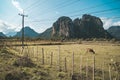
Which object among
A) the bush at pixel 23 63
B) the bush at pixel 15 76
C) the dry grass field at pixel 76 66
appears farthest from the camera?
the bush at pixel 23 63

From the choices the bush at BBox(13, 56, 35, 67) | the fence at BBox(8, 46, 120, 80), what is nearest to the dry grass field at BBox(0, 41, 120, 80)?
the fence at BBox(8, 46, 120, 80)

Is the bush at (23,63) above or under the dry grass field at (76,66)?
above

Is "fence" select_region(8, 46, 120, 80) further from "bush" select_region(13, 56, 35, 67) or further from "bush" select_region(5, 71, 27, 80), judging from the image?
"bush" select_region(5, 71, 27, 80)

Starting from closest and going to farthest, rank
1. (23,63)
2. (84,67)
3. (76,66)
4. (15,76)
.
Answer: (15,76) → (84,67) → (23,63) → (76,66)

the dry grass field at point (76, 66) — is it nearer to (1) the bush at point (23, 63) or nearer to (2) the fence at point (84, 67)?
(2) the fence at point (84, 67)

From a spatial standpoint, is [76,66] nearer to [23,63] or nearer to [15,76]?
[23,63]

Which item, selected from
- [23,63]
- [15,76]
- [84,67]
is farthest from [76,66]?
[15,76]

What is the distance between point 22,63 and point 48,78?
694 cm

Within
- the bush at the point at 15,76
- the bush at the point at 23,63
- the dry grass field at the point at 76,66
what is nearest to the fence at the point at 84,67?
the dry grass field at the point at 76,66

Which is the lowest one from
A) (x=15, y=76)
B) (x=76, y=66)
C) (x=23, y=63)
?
(x=76, y=66)

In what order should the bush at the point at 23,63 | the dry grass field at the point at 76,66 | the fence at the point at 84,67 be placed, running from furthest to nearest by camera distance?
the bush at the point at 23,63 → the dry grass field at the point at 76,66 → the fence at the point at 84,67

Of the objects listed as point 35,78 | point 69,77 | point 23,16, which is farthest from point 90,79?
point 23,16

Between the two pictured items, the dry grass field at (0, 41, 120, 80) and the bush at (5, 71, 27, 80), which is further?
the dry grass field at (0, 41, 120, 80)

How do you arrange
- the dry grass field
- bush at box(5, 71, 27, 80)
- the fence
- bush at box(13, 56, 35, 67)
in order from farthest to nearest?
bush at box(13, 56, 35, 67) < the dry grass field < the fence < bush at box(5, 71, 27, 80)
